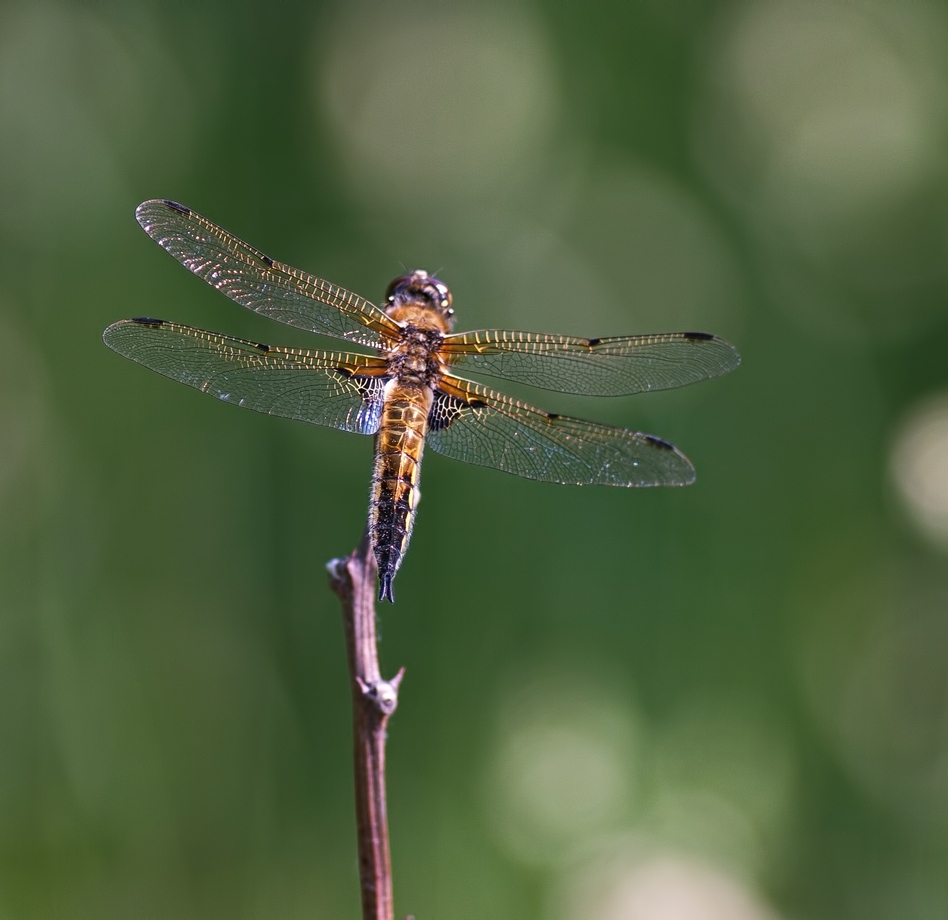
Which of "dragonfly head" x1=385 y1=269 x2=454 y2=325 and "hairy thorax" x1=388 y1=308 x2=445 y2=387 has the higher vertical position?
"dragonfly head" x1=385 y1=269 x2=454 y2=325

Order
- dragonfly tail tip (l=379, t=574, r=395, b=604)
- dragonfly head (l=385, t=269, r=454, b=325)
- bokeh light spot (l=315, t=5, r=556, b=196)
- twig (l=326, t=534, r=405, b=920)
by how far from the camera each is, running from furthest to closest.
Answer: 1. bokeh light spot (l=315, t=5, r=556, b=196)
2. dragonfly head (l=385, t=269, r=454, b=325)
3. dragonfly tail tip (l=379, t=574, r=395, b=604)
4. twig (l=326, t=534, r=405, b=920)

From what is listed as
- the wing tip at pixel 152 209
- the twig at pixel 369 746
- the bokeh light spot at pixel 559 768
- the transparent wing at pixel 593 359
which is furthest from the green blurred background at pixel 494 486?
the twig at pixel 369 746

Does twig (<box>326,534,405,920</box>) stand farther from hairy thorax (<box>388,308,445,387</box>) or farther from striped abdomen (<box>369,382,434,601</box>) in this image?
hairy thorax (<box>388,308,445,387</box>)

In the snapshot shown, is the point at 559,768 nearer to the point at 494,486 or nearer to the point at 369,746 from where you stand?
the point at 494,486

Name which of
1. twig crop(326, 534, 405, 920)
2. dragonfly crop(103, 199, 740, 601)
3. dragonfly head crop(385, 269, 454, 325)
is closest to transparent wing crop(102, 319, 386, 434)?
dragonfly crop(103, 199, 740, 601)

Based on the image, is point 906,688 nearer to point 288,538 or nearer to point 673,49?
point 288,538

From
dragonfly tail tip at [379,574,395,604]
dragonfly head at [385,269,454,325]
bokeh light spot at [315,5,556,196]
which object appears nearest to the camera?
dragonfly tail tip at [379,574,395,604]

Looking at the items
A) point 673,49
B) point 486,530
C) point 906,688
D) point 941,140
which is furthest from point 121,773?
point 941,140

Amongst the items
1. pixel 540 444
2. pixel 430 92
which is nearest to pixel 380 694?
pixel 540 444
